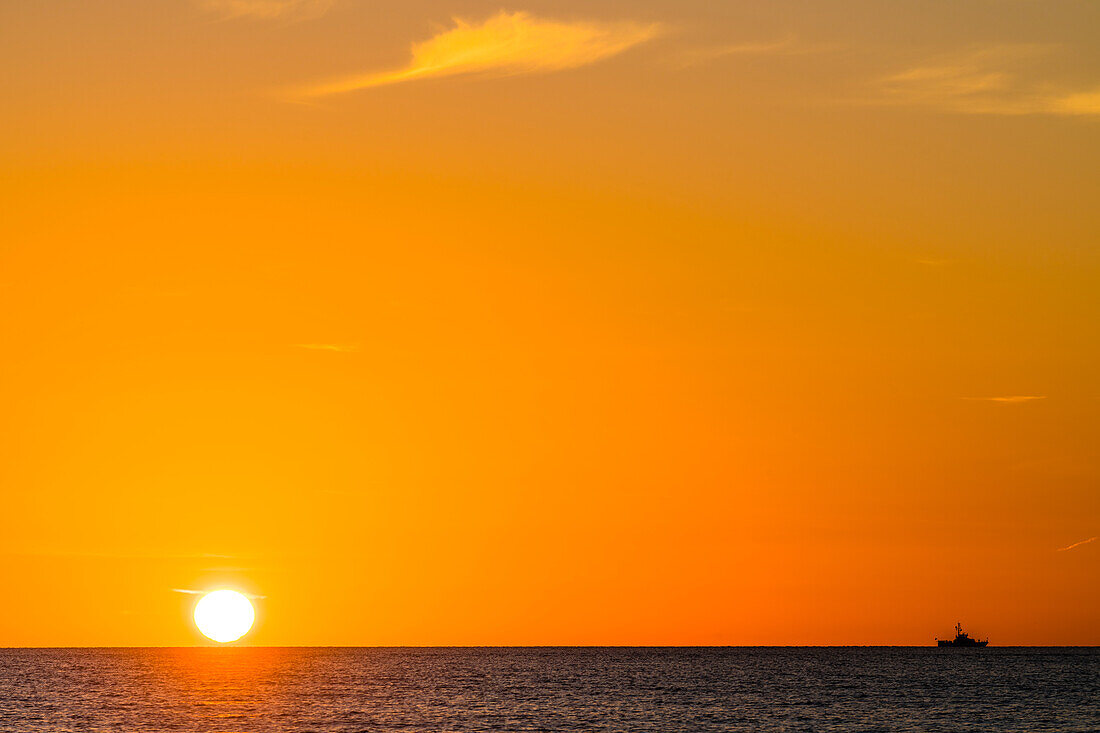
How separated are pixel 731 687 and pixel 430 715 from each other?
243ft

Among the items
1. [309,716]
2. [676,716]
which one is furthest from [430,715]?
[676,716]

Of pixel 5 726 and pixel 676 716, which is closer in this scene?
pixel 5 726

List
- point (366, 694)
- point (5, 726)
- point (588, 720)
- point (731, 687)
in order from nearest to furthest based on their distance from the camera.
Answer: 1. point (5, 726)
2. point (588, 720)
3. point (366, 694)
4. point (731, 687)

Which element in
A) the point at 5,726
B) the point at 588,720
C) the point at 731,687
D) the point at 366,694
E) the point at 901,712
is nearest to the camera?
the point at 5,726

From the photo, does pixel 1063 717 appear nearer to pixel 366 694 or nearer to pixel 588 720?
pixel 588 720

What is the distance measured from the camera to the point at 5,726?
4422 inches

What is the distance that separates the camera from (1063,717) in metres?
128

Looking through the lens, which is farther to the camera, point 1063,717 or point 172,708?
point 172,708

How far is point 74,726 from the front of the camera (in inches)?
4459

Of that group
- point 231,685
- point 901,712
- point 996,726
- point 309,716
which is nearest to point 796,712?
point 901,712

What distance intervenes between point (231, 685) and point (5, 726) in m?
85.8

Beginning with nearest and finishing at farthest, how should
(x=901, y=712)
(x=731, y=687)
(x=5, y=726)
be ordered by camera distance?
(x=5, y=726), (x=901, y=712), (x=731, y=687)

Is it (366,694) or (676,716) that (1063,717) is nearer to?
(676,716)

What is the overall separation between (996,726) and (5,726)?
275 ft
